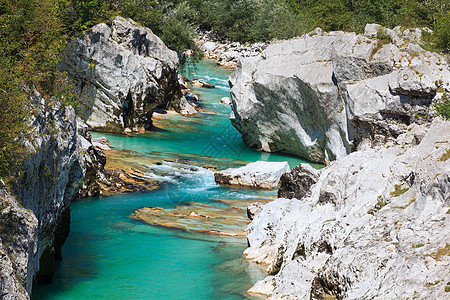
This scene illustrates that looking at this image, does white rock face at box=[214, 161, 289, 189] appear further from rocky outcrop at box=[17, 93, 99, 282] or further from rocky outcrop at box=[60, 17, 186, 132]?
rocky outcrop at box=[60, 17, 186, 132]

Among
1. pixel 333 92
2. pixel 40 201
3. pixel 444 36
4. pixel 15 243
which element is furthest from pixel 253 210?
pixel 444 36

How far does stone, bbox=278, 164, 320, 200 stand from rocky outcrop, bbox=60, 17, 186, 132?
1923 cm

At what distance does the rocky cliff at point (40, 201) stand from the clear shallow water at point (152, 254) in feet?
3.38

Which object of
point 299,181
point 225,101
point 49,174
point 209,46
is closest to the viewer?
point 49,174

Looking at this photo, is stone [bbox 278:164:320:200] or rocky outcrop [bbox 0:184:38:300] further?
stone [bbox 278:164:320:200]

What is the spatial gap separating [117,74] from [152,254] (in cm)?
2094

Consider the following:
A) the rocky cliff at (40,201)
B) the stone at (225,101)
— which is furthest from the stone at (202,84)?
the rocky cliff at (40,201)

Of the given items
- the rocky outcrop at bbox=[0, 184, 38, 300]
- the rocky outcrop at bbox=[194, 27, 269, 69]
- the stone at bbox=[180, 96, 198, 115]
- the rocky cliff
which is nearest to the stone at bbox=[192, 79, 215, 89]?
the rocky outcrop at bbox=[194, 27, 269, 69]

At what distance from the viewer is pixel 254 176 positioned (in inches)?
991

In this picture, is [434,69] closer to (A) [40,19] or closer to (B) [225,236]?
(B) [225,236]

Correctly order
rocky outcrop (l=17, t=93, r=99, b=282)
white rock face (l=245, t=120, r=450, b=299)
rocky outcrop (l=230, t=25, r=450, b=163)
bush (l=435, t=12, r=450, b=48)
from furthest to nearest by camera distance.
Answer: bush (l=435, t=12, r=450, b=48) → rocky outcrop (l=230, t=25, r=450, b=163) → rocky outcrop (l=17, t=93, r=99, b=282) → white rock face (l=245, t=120, r=450, b=299)

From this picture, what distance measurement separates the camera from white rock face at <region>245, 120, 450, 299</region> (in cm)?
821

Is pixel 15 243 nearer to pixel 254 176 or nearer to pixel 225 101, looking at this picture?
pixel 254 176

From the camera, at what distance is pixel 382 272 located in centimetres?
863
